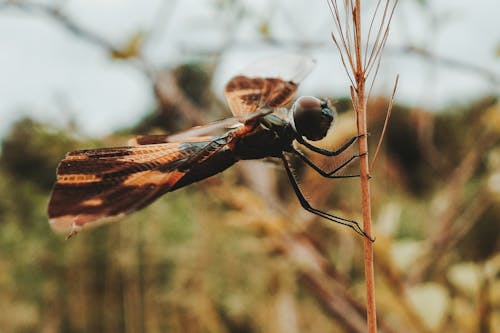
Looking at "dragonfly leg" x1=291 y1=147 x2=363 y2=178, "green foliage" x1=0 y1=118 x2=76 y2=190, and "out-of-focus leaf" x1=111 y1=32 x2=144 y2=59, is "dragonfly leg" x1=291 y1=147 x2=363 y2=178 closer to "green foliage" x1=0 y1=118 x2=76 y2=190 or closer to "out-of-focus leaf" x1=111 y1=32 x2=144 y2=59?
"out-of-focus leaf" x1=111 y1=32 x2=144 y2=59

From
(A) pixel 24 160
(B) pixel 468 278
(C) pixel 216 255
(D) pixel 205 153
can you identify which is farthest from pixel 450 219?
(A) pixel 24 160

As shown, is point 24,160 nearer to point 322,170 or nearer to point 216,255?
point 216,255

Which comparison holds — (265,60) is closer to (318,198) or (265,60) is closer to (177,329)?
(318,198)

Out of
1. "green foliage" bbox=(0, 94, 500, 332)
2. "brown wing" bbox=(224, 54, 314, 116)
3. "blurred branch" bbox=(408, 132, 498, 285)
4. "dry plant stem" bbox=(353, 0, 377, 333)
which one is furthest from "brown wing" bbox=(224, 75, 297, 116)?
"blurred branch" bbox=(408, 132, 498, 285)

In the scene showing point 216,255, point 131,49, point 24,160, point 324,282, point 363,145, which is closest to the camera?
point 363,145

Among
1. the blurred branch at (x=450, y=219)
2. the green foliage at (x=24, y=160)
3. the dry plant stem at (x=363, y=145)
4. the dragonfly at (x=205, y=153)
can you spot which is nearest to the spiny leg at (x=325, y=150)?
the dragonfly at (x=205, y=153)

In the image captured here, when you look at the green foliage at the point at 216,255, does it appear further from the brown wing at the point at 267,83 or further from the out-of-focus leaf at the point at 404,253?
the brown wing at the point at 267,83

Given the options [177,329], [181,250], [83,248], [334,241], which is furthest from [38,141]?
[83,248]
